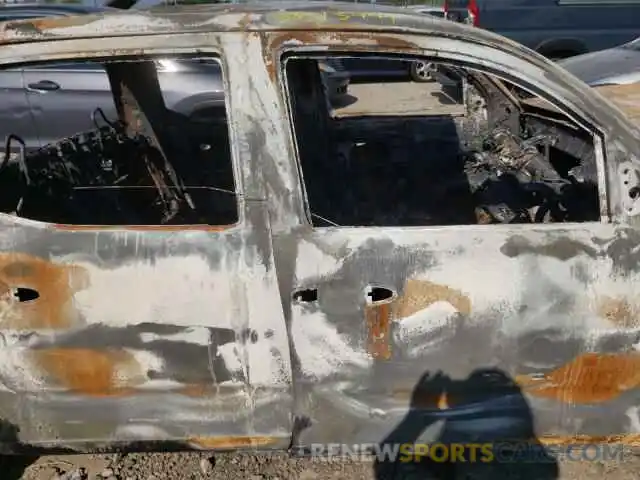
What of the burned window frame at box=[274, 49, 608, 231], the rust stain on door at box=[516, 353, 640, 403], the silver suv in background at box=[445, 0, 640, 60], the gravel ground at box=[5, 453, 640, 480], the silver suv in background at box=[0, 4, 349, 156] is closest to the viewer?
the burned window frame at box=[274, 49, 608, 231]

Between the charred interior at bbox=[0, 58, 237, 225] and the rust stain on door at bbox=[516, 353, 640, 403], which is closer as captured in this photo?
the rust stain on door at bbox=[516, 353, 640, 403]

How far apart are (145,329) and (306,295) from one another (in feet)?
1.74

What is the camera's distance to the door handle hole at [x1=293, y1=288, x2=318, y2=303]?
1963mm

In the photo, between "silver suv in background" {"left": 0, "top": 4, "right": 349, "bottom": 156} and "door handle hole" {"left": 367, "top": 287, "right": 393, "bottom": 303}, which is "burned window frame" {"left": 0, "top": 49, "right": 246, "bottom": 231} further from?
"silver suv in background" {"left": 0, "top": 4, "right": 349, "bottom": 156}

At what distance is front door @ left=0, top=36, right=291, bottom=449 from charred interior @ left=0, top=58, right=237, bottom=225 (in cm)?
51

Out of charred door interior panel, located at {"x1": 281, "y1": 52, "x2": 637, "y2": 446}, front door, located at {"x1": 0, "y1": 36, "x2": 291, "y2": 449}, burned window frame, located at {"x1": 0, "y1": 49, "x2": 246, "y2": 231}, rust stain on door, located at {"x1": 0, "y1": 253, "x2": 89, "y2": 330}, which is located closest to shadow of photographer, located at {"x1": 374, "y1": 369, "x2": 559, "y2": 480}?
charred door interior panel, located at {"x1": 281, "y1": 52, "x2": 637, "y2": 446}

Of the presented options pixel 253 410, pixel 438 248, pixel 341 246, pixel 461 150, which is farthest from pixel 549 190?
pixel 253 410

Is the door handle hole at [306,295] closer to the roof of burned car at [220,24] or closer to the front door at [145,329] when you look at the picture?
the front door at [145,329]

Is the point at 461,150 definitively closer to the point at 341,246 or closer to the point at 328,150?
the point at 328,150

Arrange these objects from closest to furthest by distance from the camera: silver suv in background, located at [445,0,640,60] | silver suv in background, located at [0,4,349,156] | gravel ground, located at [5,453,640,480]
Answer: gravel ground, located at [5,453,640,480] < silver suv in background, located at [0,4,349,156] < silver suv in background, located at [445,0,640,60]

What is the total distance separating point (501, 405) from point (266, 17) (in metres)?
1.47

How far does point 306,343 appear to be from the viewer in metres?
2.01

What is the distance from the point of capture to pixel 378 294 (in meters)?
1.97

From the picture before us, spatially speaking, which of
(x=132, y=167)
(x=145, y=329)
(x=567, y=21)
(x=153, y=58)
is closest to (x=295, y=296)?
(x=145, y=329)
